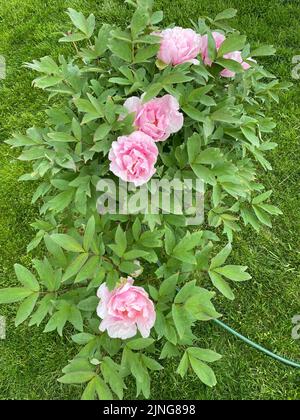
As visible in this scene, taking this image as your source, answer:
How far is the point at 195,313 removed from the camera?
4.13ft

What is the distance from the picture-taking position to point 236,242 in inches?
89.0

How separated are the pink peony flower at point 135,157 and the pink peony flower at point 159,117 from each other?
5cm

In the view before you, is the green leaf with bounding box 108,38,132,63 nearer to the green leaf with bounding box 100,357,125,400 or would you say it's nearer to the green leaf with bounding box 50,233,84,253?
the green leaf with bounding box 50,233,84,253

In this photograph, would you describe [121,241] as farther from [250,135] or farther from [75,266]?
[250,135]

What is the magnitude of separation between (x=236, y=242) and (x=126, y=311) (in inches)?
44.9

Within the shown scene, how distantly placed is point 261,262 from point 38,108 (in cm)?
148

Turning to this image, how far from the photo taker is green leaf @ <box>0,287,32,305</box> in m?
1.24

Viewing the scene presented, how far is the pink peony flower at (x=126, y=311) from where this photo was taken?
121 cm

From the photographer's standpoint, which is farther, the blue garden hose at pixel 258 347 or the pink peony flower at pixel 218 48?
the blue garden hose at pixel 258 347

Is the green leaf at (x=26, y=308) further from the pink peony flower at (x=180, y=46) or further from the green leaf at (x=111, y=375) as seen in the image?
the pink peony flower at (x=180, y=46)

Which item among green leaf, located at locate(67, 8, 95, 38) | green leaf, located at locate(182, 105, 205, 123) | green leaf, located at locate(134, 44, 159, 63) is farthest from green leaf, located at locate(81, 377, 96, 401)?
green leaf, located at locate(67, 8, 95, 38)

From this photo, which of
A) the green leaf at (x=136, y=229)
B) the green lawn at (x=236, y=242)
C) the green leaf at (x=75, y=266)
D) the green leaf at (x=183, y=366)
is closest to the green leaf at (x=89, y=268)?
the green leaf at (x=75, y=266)

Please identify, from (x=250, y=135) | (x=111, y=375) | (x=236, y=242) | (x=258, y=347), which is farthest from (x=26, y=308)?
(x=236, y=242)
